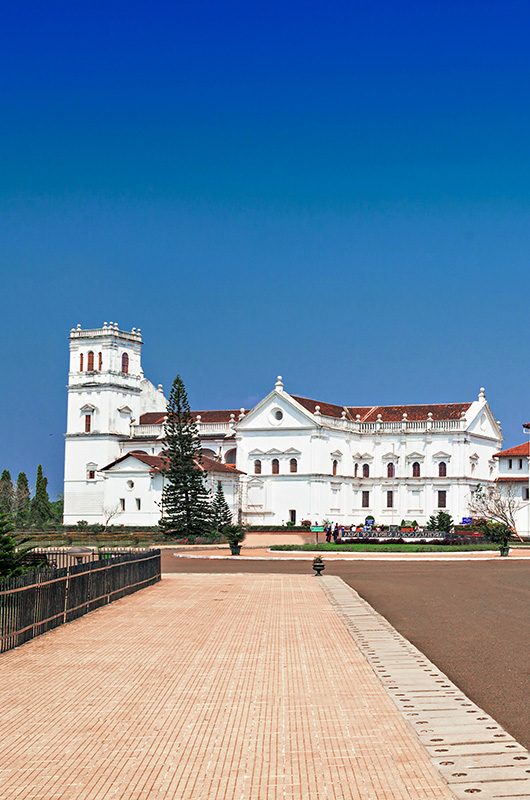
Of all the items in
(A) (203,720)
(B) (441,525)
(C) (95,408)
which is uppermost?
(C) (95,408)

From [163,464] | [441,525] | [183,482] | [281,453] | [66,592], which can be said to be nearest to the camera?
[66,592]

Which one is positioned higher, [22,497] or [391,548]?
[22,497]

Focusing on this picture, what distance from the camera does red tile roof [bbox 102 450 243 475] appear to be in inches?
3597

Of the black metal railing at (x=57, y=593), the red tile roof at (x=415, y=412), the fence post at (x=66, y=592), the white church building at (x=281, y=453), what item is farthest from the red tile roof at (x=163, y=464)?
the fence post at (x=66, y=592)

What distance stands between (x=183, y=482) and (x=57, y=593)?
65096 millimetres

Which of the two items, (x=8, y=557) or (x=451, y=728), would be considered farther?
(x=8, y=557)

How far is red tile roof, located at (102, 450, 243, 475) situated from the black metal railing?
6211 centimetres

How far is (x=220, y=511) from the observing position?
293ft

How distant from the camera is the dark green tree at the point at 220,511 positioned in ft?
281

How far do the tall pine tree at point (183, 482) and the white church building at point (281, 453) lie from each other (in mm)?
2554

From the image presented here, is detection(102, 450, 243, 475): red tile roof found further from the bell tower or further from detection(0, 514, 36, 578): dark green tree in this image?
detection(0, 514, 36, 578): dark green tree

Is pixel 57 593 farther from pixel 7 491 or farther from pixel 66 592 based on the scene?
pixel 7 491

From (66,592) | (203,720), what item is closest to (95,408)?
(66,592)

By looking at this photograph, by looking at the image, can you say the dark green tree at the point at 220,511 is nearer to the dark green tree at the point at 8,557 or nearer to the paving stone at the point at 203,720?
the dark green tree at the point at 8,557
